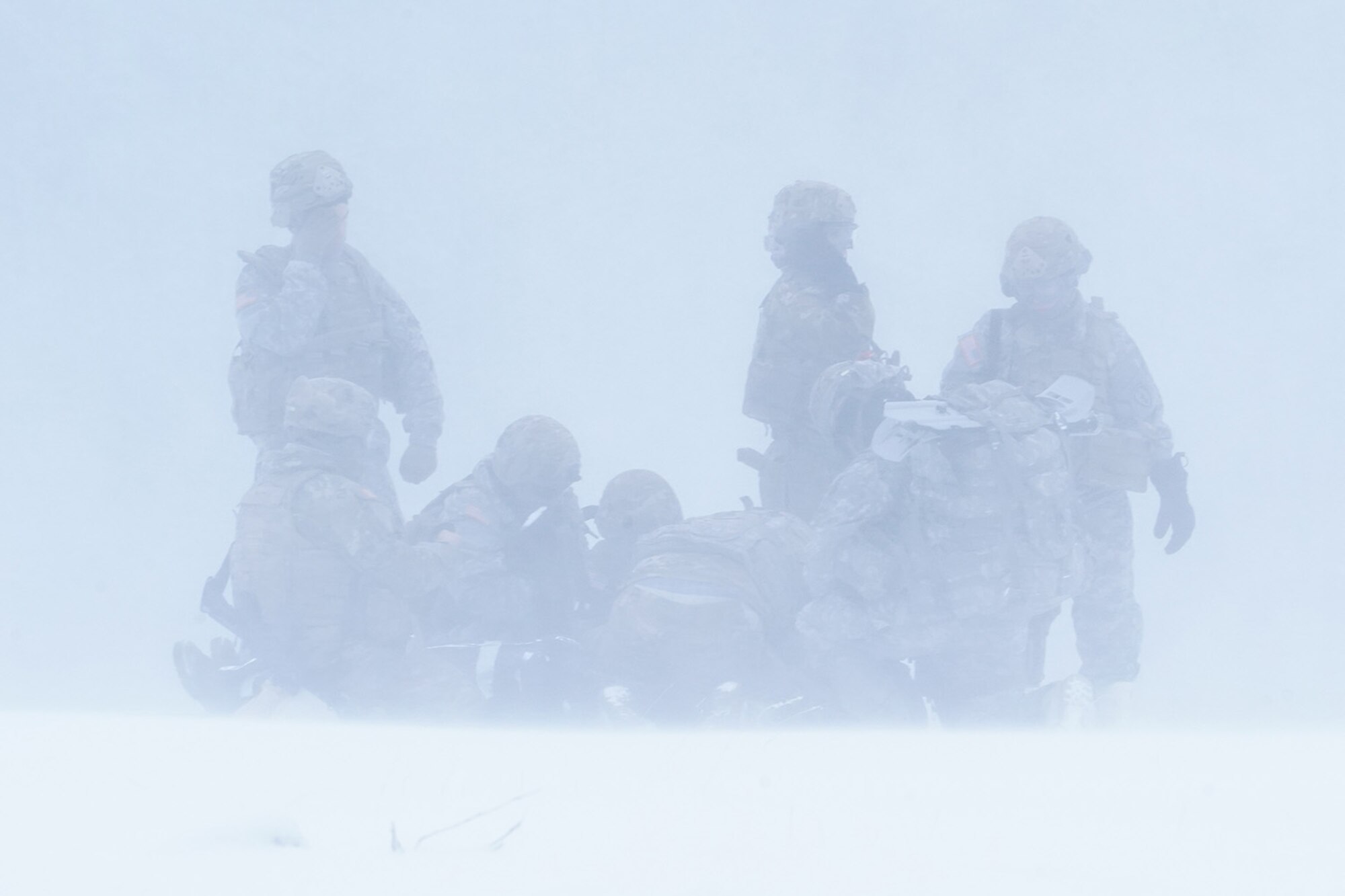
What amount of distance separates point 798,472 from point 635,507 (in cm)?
81

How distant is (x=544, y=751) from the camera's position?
385 cm

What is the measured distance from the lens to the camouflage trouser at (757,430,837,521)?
6.91 m

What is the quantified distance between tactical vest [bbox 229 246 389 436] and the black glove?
379cm

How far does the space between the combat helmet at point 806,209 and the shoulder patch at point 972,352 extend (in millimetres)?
888

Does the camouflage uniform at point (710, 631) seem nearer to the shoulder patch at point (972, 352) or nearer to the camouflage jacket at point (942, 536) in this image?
the camouflage jacket at point (942, 536)

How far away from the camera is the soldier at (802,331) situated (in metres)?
6.83

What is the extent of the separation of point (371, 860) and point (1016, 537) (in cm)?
346

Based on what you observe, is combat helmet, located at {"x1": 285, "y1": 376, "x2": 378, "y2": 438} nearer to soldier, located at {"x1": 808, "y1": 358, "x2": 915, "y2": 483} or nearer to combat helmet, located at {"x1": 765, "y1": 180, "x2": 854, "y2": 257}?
soldier, located at {"x1": 808, "y1": 358, "x2": 915, "y2": 483}

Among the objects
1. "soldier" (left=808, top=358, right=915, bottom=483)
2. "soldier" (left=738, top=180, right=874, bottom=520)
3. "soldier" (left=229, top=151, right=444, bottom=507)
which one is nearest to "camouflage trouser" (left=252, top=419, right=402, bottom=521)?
"soldier" (left=229, top=151, right=444, bottom=507)

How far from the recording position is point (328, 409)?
20.2ft

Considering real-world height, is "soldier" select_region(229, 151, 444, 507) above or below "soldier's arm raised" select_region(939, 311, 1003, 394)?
above

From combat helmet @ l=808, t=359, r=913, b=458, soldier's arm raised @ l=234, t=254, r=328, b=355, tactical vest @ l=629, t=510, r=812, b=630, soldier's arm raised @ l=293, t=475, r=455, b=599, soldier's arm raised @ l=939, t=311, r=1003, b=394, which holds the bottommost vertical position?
tactical vest @ l=629, t=510, r=812, b=630

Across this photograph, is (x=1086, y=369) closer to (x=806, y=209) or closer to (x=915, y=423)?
(x=915, y=423)

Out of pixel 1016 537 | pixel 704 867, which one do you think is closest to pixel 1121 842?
pixel 704 867
